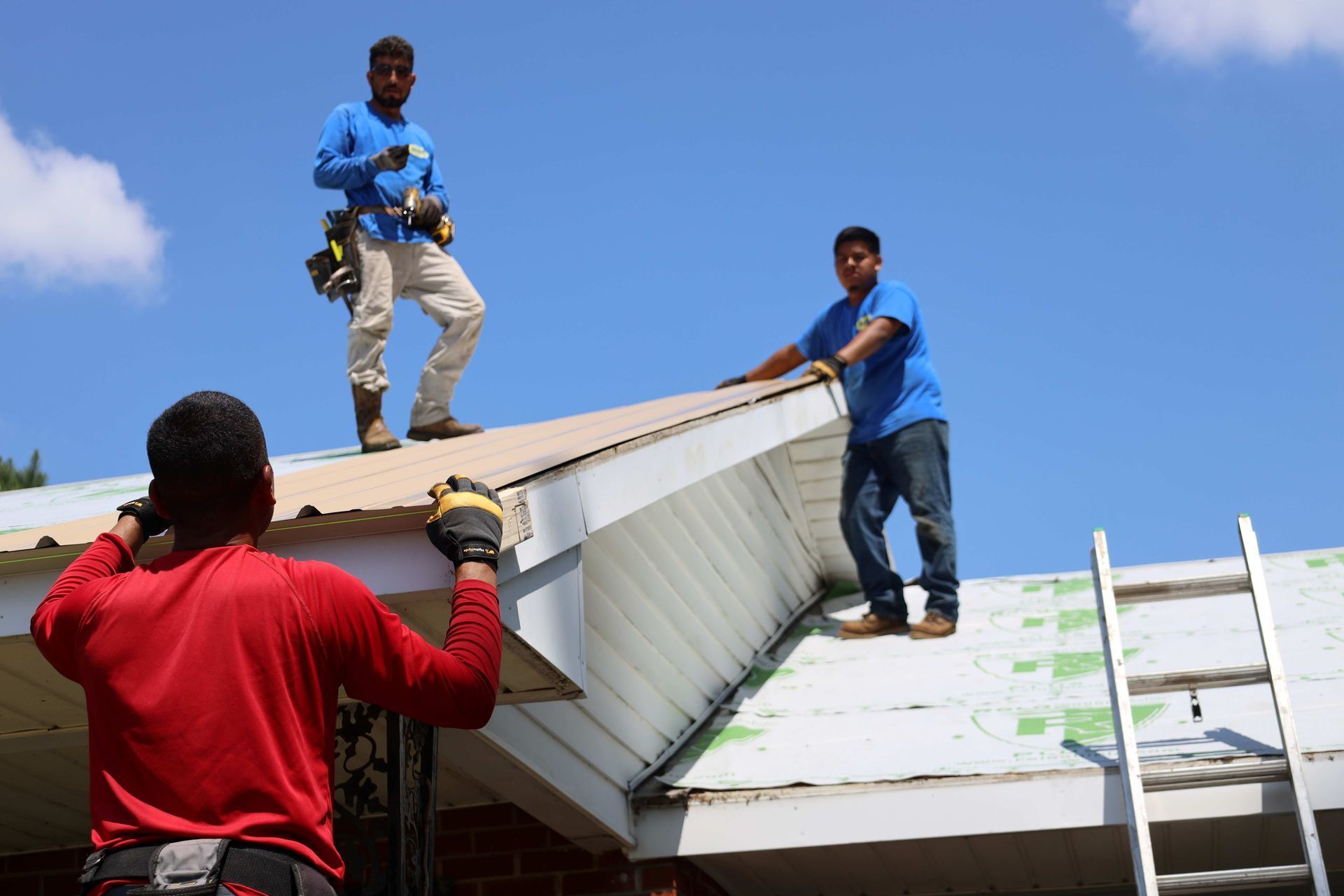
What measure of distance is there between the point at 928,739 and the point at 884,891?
2.26 feet

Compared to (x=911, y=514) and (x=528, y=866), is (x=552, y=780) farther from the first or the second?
(x=911, y=514)

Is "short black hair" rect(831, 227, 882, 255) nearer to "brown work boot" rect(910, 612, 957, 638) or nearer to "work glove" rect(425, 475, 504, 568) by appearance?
"brown work boot" rect(910, 612, 957, 638)

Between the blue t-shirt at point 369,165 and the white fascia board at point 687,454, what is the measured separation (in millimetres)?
2092

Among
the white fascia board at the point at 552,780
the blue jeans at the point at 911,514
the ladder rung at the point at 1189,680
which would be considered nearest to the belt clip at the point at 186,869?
the white fascia board at the point at 552,780

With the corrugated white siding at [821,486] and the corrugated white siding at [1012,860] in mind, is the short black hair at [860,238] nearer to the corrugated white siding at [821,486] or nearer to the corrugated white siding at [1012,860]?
the corrugated white siding at [821,486]

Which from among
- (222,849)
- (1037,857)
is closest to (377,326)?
(1037,857)

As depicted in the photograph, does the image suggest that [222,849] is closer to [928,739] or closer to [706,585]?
[928,739]

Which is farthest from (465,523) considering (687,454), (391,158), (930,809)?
(391,158)

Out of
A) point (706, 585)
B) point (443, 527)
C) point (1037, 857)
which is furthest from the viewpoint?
point (706, 585)

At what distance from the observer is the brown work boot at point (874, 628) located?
741 cm

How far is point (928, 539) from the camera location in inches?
290

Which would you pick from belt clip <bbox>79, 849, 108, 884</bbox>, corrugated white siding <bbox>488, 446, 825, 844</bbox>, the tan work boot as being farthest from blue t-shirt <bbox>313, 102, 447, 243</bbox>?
belt clip <bbox>79, 849, 108, 884</bbox>

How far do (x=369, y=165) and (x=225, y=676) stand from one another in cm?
492

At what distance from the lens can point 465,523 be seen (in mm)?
2674
